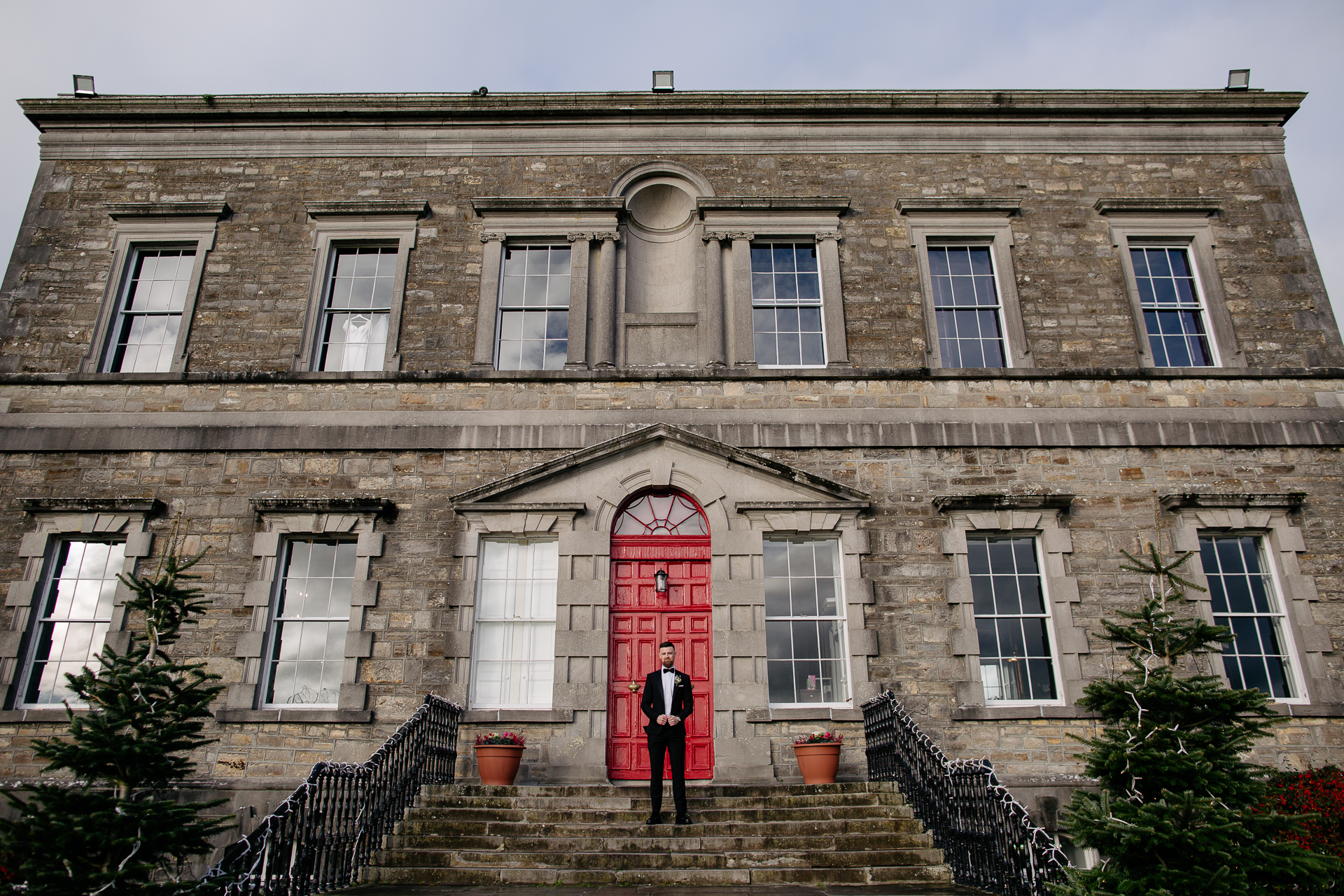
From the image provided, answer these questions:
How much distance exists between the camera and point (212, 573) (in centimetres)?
1034

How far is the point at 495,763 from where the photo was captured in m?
8.84

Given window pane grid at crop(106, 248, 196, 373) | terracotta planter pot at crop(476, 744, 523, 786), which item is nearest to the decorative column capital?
window pane grid at crop(106, 248, 196, 373)

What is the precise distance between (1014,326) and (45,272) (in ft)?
43.9

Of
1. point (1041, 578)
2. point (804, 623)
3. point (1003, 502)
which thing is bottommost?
point (804, 623)

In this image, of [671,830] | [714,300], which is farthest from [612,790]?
[714,300]

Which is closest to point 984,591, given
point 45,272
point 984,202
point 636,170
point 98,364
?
point 984,202

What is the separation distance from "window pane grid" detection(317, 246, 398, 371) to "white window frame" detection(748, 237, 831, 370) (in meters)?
5.03

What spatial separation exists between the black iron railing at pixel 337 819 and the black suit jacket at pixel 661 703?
2.37m

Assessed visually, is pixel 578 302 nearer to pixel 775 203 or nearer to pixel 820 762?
pixel 775 203

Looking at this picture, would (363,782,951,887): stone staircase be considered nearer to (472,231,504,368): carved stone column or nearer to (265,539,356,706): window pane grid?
(265,539,356,706): window pane grid

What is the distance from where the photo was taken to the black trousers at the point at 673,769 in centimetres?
790

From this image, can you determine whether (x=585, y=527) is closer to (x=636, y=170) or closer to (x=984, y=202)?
(x=636, y=170)

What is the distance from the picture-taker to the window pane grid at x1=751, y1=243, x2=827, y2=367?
463 inches

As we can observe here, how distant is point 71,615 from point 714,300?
8.99m
